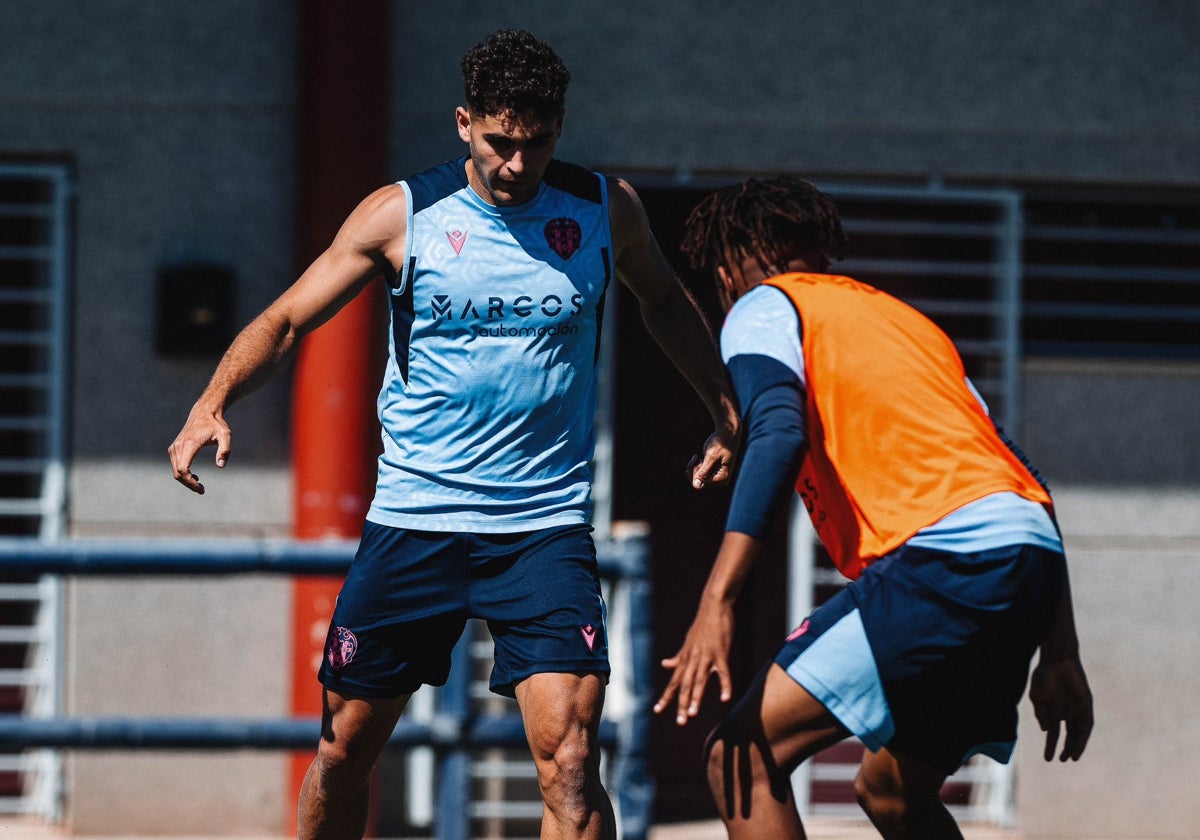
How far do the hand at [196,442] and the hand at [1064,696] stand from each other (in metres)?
1.84

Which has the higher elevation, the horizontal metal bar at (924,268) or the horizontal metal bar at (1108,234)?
the horizontal metal bar at (1108,234)

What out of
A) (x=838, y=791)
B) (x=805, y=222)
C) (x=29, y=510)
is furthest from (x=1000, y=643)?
(x=29, y=510)

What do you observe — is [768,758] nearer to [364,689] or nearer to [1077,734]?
[1077,734]

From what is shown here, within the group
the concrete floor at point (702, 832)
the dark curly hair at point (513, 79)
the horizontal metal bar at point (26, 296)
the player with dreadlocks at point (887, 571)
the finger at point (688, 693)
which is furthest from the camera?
the horizontal metal bar at point (26, 296)

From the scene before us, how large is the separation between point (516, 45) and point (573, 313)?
0.63 m

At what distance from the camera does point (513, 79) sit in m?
3.43

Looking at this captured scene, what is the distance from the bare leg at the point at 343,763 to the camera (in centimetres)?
373

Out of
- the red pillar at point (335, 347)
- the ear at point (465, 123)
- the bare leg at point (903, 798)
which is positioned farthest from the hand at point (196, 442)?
the red pillar at point (335, 347)

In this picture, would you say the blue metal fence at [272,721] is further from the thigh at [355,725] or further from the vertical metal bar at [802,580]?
the vertical metal bar at [802,580]

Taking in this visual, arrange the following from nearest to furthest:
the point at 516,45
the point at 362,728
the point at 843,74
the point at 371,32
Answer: the point at 516,45
the point at 362,728
the point at 371,32
the point at 843,74

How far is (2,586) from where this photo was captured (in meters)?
6.39

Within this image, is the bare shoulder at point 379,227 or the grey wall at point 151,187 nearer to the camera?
the bare shoulder at point 379,227

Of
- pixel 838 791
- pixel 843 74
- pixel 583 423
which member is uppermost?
pixel 843 74

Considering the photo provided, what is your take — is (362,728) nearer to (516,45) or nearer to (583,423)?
(583,423)
